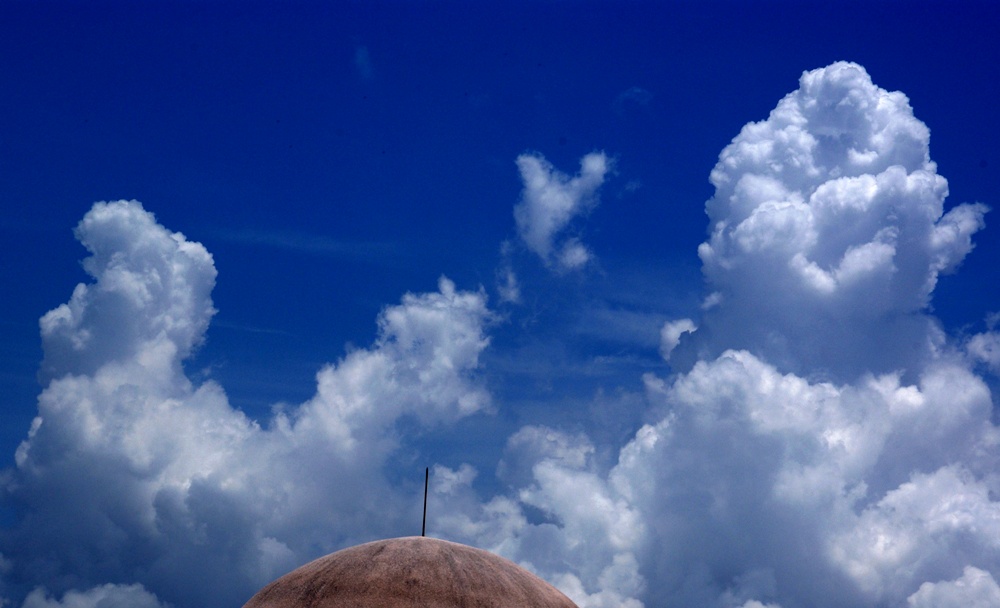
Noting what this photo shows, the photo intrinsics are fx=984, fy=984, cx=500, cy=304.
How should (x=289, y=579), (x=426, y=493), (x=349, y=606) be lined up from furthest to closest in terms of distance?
1. (x=426, y=493)
2. (x=289, y=579)
3. (x=349, y=606)

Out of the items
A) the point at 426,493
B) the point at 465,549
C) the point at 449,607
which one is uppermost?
the point at 426,493

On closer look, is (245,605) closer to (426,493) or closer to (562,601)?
(426,493)

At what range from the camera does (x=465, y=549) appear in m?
38.7

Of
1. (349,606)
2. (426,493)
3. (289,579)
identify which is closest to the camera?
(349,606)

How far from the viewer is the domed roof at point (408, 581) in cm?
3506

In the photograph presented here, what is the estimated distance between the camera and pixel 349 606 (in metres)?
34.7

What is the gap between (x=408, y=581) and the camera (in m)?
35.4

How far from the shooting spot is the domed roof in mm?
35062

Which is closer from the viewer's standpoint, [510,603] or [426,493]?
[510,603]

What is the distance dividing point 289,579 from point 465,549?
686cm

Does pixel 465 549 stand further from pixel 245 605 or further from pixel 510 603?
pixel 245 605

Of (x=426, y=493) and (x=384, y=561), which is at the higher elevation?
(x=426, y=493)

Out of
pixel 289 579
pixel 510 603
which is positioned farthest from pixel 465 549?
pixel 289 579

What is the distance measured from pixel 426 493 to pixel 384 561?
243 inches
